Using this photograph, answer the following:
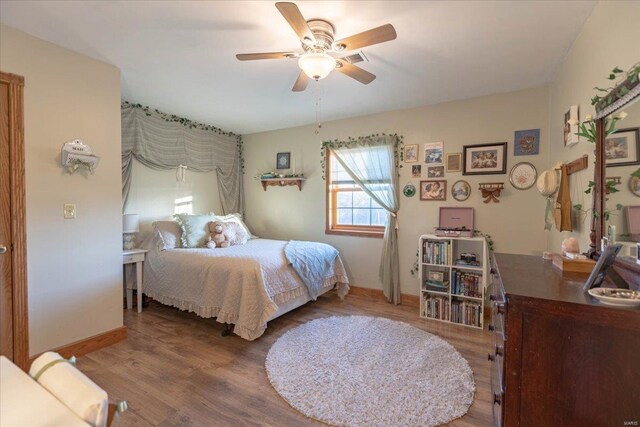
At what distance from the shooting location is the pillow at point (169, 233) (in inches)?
132

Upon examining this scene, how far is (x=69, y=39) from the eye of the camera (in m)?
2.12

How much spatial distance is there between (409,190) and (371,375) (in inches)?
87.3

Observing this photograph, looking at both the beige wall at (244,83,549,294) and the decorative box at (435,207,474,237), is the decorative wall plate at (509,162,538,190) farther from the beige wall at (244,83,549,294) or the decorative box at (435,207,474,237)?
the decorative box at (435,207,474,237)

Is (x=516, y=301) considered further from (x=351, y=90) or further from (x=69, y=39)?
(x=69, y=39)

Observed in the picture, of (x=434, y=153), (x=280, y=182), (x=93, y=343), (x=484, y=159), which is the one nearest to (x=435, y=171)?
(x=434, y=153)

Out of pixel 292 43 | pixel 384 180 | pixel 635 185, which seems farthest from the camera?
pixel 384 180

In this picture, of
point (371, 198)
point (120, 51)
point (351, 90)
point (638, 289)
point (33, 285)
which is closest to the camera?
point (638, 289)

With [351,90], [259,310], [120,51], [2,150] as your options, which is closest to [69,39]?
[120,51]

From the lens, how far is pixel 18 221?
→ 2020 mm

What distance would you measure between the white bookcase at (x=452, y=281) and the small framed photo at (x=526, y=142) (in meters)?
1.00

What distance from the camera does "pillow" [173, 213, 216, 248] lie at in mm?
3471

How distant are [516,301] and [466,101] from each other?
2.89 meters

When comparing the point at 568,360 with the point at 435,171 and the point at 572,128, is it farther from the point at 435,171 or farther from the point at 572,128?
the point at 435,171

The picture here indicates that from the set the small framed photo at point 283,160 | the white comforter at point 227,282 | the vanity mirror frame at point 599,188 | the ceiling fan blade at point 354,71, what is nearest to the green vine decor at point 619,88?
the vanity mirror frame at point 599,188
